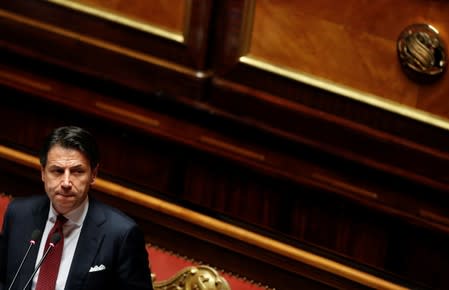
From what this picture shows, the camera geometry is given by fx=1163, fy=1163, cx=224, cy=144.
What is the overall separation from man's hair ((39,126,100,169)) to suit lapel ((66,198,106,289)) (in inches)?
3.4

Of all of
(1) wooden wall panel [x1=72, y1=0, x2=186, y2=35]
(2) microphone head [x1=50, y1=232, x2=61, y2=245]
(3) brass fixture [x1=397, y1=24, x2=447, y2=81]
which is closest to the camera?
(2) microphone head [x1=50, y1=232, x2=61, y2=245]

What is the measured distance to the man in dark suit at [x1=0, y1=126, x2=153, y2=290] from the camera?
1399 mm

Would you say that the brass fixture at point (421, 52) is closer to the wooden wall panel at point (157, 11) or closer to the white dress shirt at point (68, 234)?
the wooden wall panel at point (157, 11)

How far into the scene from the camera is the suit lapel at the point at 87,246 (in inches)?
56.7

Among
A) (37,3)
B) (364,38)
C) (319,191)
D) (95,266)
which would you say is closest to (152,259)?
(95,266)

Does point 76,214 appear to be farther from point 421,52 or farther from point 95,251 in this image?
point 421,52

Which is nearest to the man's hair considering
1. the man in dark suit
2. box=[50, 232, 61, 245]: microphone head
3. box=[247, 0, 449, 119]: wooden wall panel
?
the man in dark suit

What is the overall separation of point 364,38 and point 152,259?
1.73 feet

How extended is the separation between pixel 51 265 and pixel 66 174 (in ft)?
0.42

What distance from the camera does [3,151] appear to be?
80.9 inches

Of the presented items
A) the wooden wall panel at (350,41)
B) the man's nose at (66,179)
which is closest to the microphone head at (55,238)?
the man's nose at (66,179)

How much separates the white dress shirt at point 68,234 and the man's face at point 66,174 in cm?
5

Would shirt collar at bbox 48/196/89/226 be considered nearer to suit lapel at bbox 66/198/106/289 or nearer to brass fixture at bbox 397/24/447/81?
suit lapel at bbox 66/198/106/289

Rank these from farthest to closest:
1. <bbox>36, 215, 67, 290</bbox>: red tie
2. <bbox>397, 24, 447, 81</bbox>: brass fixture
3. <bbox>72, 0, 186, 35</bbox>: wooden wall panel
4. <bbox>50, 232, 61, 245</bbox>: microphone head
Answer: <bbox>72, 0, 186, 35</bbox>: wooden wall panel
<bbox>397, 24, 447, 81</bbox>: brass fixture
<bbox>36, 215, 67, 290</bbox>: red tie
<bbox>50, 232, 61, 245</bbox>: microphone head
